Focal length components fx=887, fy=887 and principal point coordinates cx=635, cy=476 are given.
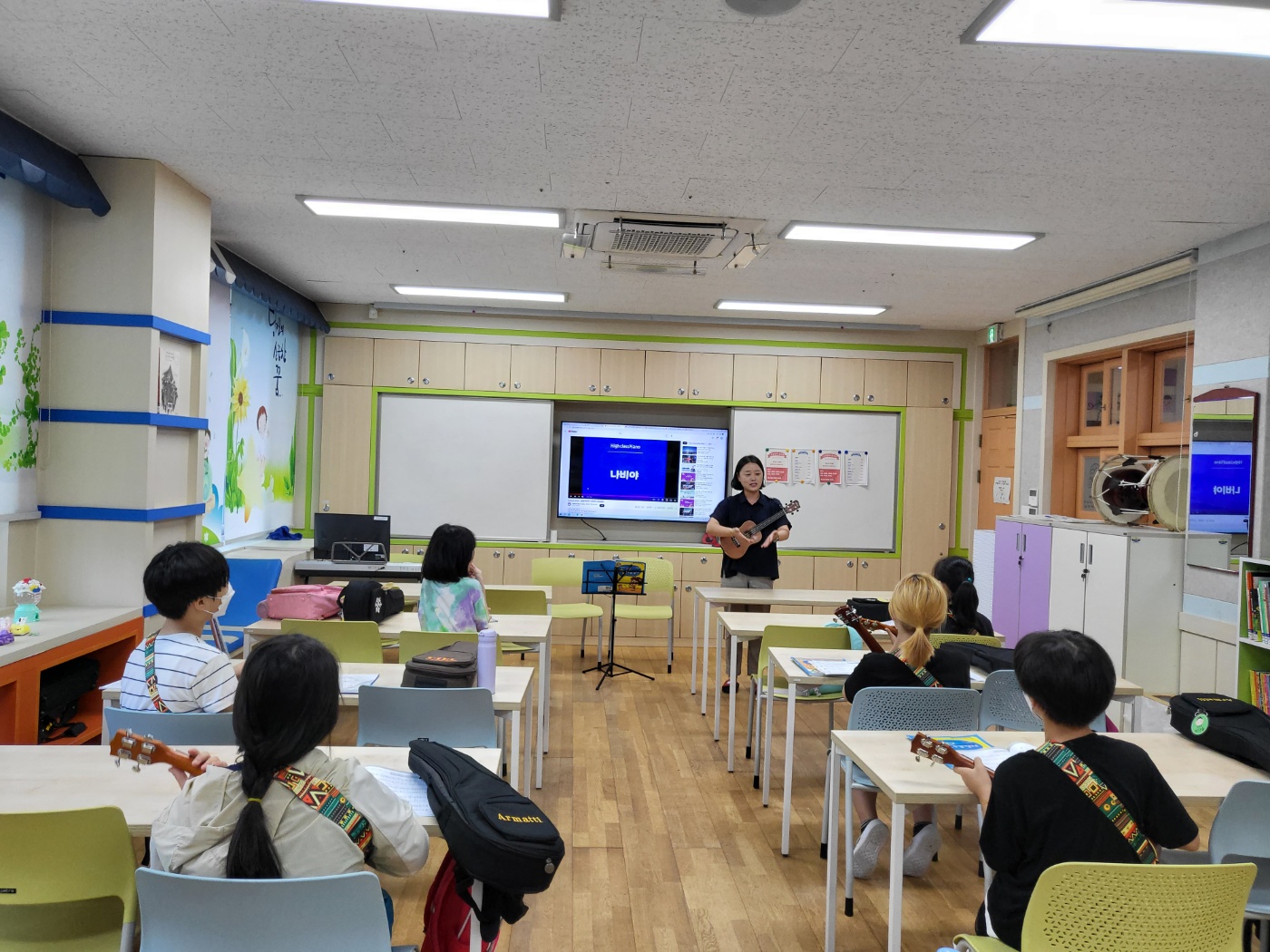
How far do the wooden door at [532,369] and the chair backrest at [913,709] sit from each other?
16.8 ft

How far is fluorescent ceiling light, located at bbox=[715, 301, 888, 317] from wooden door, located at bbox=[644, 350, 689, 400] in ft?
2.18

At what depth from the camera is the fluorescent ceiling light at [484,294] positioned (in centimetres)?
660

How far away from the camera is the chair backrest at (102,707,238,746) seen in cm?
222

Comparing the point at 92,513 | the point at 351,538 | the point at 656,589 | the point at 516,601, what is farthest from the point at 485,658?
the point at 656,589

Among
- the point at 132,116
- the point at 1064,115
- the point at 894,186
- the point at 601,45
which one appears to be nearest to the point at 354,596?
the point at 132,116

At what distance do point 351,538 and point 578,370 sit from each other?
259cm

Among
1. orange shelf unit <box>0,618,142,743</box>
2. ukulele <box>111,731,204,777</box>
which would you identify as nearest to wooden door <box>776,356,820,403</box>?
orange shelf unit <box>0,618,142,743</box>

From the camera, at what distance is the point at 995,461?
7.55 meters

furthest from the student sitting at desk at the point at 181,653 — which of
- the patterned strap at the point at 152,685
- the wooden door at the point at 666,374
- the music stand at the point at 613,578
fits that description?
the wooden door at the point at 666,374

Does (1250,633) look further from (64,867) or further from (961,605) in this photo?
(64,867)

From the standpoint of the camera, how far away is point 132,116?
3385 mm

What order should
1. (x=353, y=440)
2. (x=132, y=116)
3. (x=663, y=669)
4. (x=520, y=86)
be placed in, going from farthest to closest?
(x=353, y=440) < (x=663, y=669) < (x=132, y=116) < (x=520, y=86)

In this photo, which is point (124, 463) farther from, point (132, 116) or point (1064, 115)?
point (1064, 115)

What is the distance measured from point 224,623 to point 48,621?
1704 millimetres
